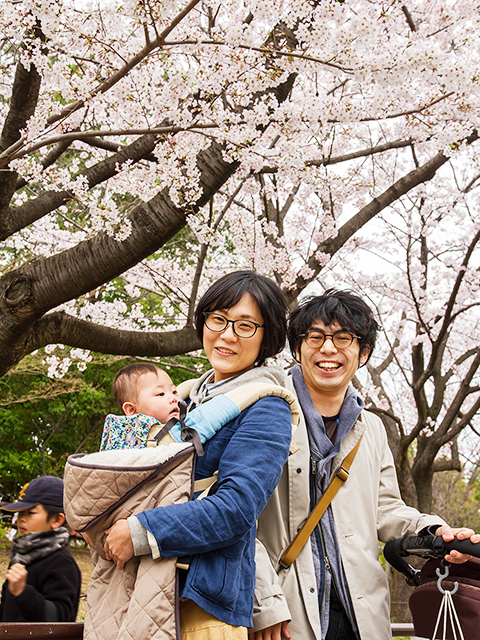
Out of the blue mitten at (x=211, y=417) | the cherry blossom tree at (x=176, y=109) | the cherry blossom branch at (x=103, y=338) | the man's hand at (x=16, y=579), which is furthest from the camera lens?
the cherry blossom branch at (x=103, y=338)

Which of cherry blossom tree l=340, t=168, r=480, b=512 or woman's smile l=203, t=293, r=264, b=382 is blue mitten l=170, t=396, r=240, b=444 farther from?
cherry blossom tree l=340, t=168, r=480, b=512

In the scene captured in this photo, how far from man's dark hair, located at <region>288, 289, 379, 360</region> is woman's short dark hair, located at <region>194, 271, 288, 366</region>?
0.25 metres

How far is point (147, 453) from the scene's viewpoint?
3.90 ft

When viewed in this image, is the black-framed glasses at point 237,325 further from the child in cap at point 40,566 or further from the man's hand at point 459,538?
the child in cap at point 40,566

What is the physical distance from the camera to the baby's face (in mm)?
2219

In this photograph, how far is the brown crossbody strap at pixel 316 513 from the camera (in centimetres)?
151

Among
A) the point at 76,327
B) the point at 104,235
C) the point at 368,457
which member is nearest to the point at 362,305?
the point at 368,457

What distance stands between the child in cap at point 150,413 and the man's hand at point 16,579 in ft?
1.50

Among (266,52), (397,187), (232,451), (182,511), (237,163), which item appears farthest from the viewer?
(397,187)

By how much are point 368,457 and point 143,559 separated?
0.88 meters

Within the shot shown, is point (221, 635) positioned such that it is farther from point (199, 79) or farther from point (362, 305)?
point (199, 79)

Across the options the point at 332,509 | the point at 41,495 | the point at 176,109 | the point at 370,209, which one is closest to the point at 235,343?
the point at 332,509

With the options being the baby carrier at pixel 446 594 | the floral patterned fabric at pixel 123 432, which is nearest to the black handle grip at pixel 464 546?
the baby carrier at pixel 446 594

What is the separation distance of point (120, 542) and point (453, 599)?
88cm
